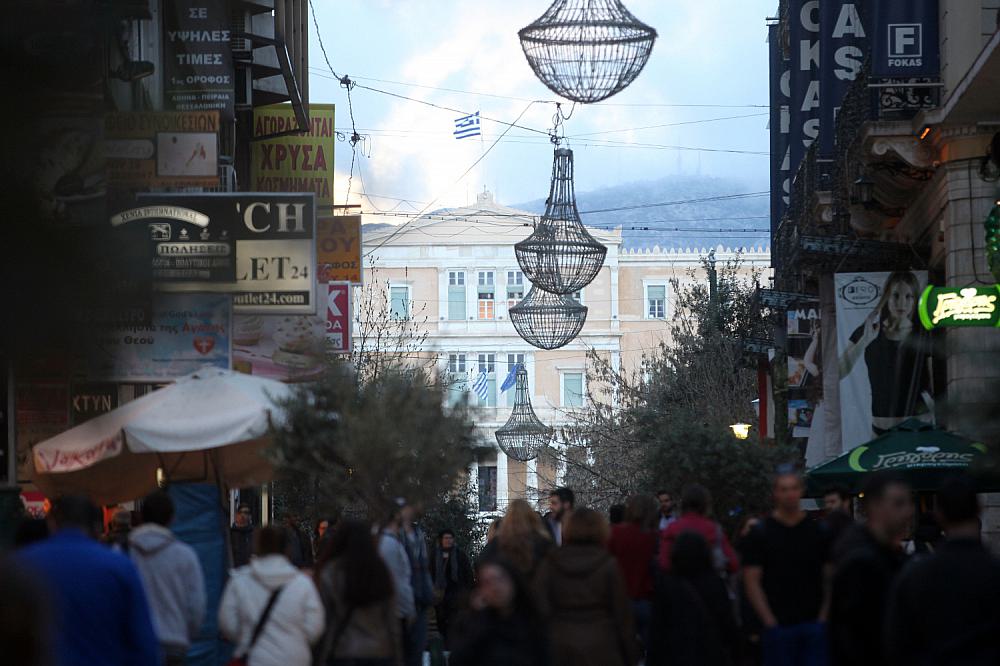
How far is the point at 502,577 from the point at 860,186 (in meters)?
15.2

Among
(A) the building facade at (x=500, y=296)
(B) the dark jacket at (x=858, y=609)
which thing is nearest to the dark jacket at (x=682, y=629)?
(B) the dark jacket at (x=858, y=609)

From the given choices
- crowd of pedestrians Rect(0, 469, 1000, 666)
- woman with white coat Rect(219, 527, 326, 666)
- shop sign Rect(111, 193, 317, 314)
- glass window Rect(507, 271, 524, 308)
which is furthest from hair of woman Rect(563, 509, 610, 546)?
glass window Rect(507, 271, 524, 308)

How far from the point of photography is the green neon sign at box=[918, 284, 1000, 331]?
1573cm

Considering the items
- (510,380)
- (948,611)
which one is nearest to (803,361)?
(948,611)

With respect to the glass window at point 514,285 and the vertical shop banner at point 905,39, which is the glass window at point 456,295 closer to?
the glass window at point 514,285

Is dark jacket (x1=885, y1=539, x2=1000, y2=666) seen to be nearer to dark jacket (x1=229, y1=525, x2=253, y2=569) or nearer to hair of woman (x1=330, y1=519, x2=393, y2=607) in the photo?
hair of woman (x1=330, y1=519, x2=393, y2=607)

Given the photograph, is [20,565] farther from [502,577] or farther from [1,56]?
[502,577]

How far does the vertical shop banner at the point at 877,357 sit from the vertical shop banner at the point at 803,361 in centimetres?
525

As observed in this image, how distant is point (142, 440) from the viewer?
10.6 meters

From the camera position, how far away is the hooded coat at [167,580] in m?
9.16

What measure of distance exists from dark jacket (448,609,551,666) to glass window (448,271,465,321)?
240ft

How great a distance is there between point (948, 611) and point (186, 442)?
707 cm

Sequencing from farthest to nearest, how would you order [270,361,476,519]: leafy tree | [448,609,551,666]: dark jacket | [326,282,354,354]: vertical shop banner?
[326,282,354,354]: vertical shop banner
[270,361,476,519]: leafy tree
[448,609,551,666]: dark jacket

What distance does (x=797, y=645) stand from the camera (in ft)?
Answer: 29.1
